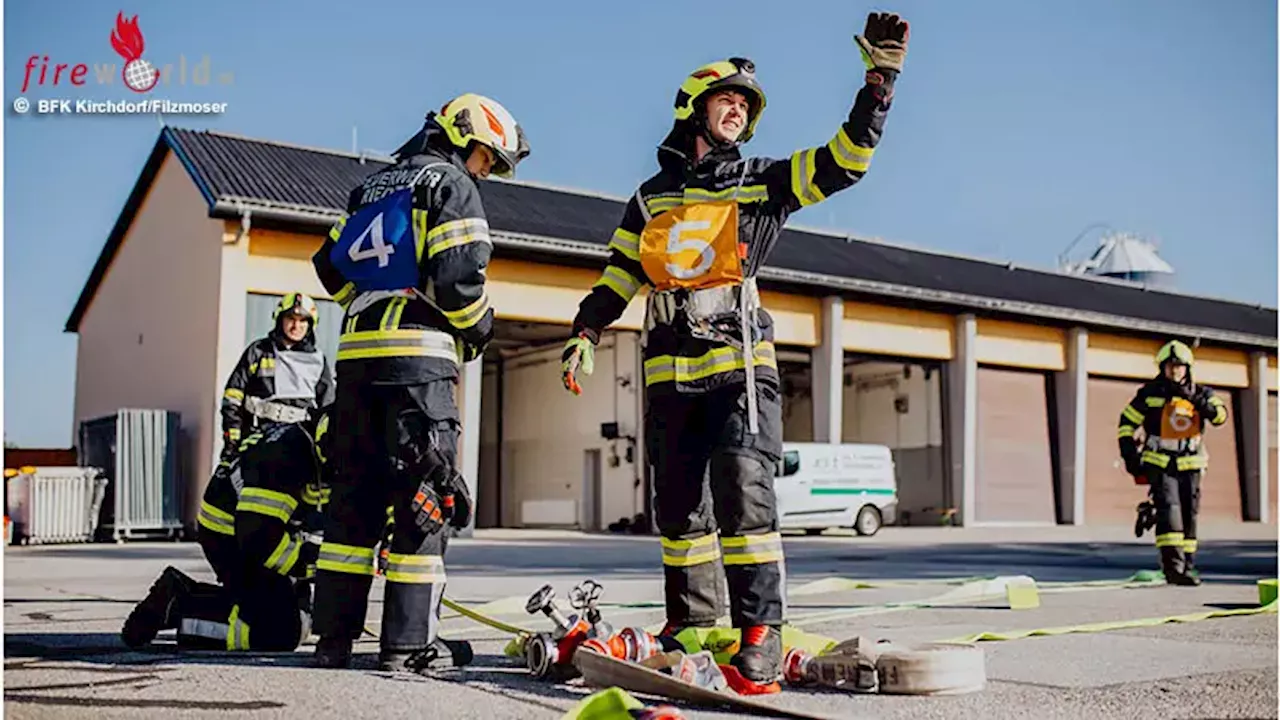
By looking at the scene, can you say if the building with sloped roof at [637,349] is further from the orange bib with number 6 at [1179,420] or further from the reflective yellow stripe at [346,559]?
the reflective yellow stripe at [346,559]

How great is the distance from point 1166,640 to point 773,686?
2.18 m

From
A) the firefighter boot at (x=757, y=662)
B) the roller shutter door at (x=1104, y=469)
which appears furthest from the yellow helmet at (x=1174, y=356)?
the roller shutter door at (x=1104, y=469)

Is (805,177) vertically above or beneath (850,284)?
beneath

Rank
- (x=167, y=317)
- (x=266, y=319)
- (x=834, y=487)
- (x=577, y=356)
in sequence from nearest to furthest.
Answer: (x=577, y=356), (x=266, y=319), (x=167, y=317), (x=834, y=487)

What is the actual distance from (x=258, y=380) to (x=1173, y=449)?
609cm

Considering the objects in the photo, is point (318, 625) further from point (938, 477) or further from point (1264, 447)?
point (1264, 447)

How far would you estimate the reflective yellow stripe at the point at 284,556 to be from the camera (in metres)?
4.71

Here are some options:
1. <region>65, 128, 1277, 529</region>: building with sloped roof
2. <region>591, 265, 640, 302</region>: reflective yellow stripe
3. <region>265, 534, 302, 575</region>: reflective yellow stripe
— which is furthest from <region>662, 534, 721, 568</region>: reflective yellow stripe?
<region>65, 128, 1277, 529</region>: building with sloped roof

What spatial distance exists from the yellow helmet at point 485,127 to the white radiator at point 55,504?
15.7 metres

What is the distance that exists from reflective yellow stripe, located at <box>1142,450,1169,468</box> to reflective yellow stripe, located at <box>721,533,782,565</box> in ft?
18.5

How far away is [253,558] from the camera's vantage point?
4723 mm

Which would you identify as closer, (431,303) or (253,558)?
(431,303)

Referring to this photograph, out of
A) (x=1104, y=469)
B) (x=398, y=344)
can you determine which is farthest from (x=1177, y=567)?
(x=1104, y=469)

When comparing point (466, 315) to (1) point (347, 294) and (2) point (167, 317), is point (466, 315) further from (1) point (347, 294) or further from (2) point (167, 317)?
(2) point (167, 317)
